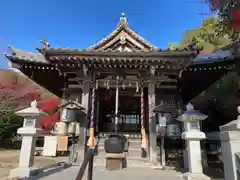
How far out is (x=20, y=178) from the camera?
4.78 m

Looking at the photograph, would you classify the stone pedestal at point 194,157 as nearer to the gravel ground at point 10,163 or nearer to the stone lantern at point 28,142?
the stone lantern at point 28,142

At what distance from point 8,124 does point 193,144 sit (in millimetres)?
12623

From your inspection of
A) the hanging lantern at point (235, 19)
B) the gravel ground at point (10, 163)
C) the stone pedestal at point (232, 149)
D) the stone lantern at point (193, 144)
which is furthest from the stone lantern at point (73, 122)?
the hanging lantern at point (235, 19)

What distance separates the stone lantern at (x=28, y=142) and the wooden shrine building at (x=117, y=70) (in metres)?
2.43

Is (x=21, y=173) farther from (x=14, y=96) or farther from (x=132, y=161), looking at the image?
(x=14, y=96)

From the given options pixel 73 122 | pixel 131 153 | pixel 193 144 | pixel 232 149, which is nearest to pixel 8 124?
pixel 73 122

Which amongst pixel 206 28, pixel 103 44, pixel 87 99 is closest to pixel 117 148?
pixel 87 99

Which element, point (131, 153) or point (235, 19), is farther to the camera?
point (131, 153)

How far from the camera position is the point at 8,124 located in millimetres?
13016

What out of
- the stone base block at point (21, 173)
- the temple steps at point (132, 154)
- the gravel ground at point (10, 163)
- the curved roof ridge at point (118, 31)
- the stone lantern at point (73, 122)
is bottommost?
the gravel ground at point (10, 163)

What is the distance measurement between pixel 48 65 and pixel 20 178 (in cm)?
498

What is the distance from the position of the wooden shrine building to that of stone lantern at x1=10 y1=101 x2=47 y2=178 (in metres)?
2.43

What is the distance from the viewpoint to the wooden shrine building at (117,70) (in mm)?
7363

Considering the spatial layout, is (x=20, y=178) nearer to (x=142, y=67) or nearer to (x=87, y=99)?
(x=87, y=99)
